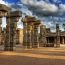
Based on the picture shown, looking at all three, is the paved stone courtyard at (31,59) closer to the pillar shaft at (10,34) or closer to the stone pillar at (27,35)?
the pillar shaft at (10,34)

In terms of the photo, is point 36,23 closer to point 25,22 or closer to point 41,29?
point 25,22

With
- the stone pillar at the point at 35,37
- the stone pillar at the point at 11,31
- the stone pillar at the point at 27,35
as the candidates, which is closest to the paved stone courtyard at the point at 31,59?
the stone pillar at the point at 11,31

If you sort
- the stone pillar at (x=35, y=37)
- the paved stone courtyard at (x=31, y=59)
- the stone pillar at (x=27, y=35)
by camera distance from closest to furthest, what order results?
the paved stone courtyard at (x=31, y=59), the stone pillar at (x=27, y=35), the stone pillar at (x=35, y=37)

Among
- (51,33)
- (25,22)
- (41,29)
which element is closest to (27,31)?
(25,22)

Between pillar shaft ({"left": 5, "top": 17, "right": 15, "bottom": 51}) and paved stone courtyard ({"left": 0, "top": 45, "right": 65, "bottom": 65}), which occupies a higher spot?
pillar shaft ({"left": 5, "top": 17, "right": 15, "bottom": 51})

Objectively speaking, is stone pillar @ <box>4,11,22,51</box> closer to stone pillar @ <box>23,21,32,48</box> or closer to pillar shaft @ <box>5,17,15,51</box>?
pillar shaft @ <box>5,17,15,51</box>

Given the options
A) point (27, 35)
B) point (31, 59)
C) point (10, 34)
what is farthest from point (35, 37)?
point (31, 59)

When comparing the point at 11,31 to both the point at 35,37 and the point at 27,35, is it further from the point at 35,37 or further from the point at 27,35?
the point at 35,37

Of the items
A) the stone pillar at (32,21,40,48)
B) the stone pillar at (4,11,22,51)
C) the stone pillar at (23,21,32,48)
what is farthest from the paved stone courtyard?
the stone pillar at (32,21,40,48)

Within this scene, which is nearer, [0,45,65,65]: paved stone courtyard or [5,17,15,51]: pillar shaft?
[0,45,65,65]: paved stone courtyard

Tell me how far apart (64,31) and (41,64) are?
→ 52623 mm

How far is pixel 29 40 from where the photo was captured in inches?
1214

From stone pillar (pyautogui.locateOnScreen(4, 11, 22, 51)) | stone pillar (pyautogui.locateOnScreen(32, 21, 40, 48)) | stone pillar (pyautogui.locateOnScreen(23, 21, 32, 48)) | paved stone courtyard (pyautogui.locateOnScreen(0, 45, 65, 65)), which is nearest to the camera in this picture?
paved stone courtyard (pyautogui.locateOnScreen(0, 45, 65, 65))

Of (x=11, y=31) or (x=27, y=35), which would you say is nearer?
(x=11, y=31)
